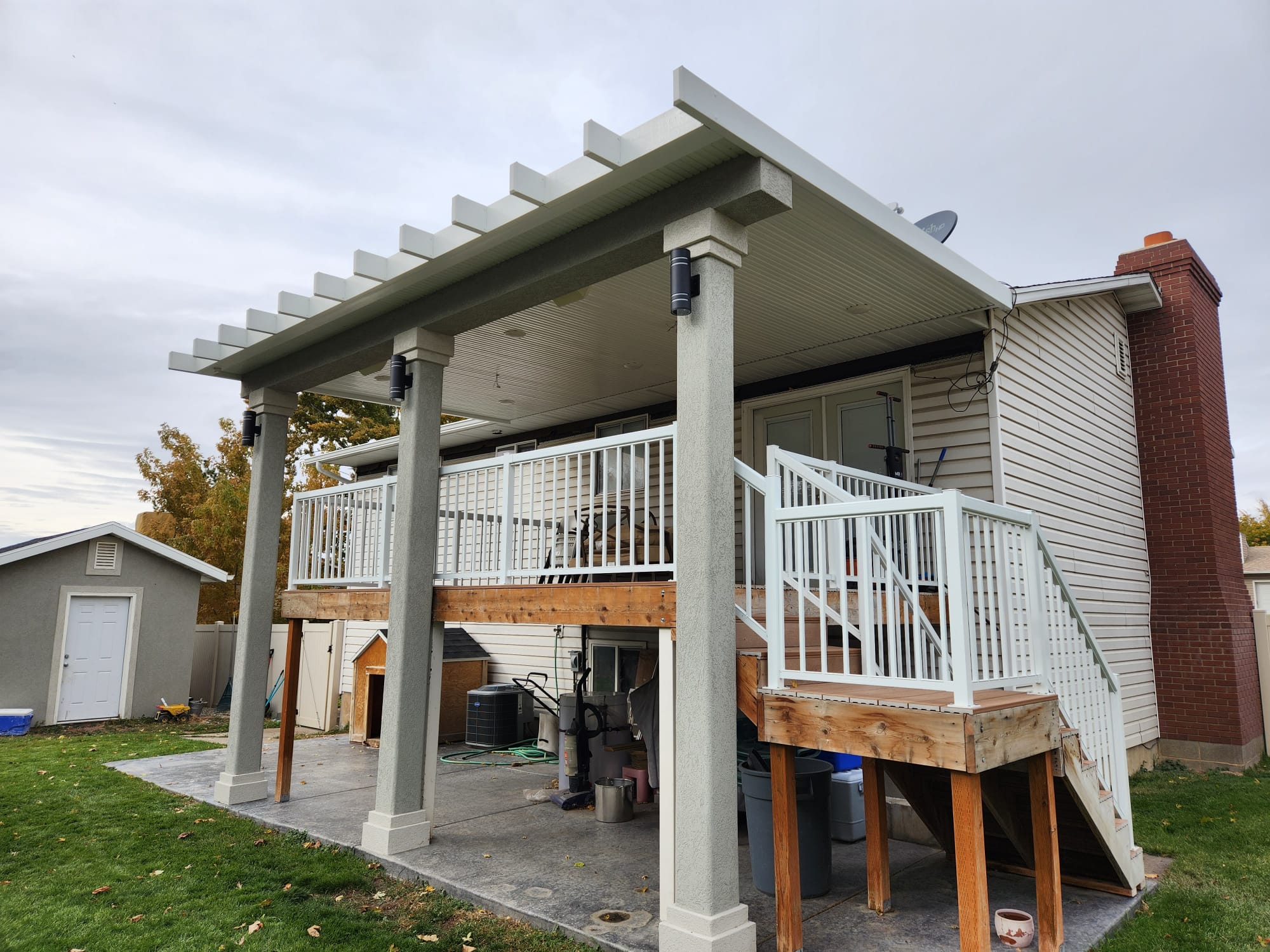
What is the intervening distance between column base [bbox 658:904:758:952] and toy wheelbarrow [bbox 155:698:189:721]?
12526 mm

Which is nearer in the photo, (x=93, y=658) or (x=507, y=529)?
(x=507, y=529)

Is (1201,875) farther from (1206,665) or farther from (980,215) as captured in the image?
(980,215)

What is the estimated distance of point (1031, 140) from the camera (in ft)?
59.8

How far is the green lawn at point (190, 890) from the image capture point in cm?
412

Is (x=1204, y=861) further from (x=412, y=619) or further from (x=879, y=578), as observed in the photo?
(x=412, y=619)

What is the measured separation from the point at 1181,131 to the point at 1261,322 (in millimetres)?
17449

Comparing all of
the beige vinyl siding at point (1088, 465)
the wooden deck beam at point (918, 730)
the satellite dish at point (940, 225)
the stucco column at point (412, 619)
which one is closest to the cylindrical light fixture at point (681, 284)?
the wooden deck beam at point (918, 730)

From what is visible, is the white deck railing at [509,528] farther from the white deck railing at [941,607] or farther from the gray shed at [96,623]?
the gray shed at [96,623]

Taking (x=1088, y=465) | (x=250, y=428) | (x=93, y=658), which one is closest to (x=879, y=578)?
(x=1088, y=465)

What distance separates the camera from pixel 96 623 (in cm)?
1346

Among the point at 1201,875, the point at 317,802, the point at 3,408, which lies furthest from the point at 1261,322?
the point at 3,408

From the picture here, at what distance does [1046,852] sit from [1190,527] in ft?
22.4

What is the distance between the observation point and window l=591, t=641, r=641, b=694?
9586mm

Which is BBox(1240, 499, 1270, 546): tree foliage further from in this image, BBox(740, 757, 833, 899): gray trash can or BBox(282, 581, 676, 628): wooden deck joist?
BBox(282, 581, 676, 628): wooden deck joist
